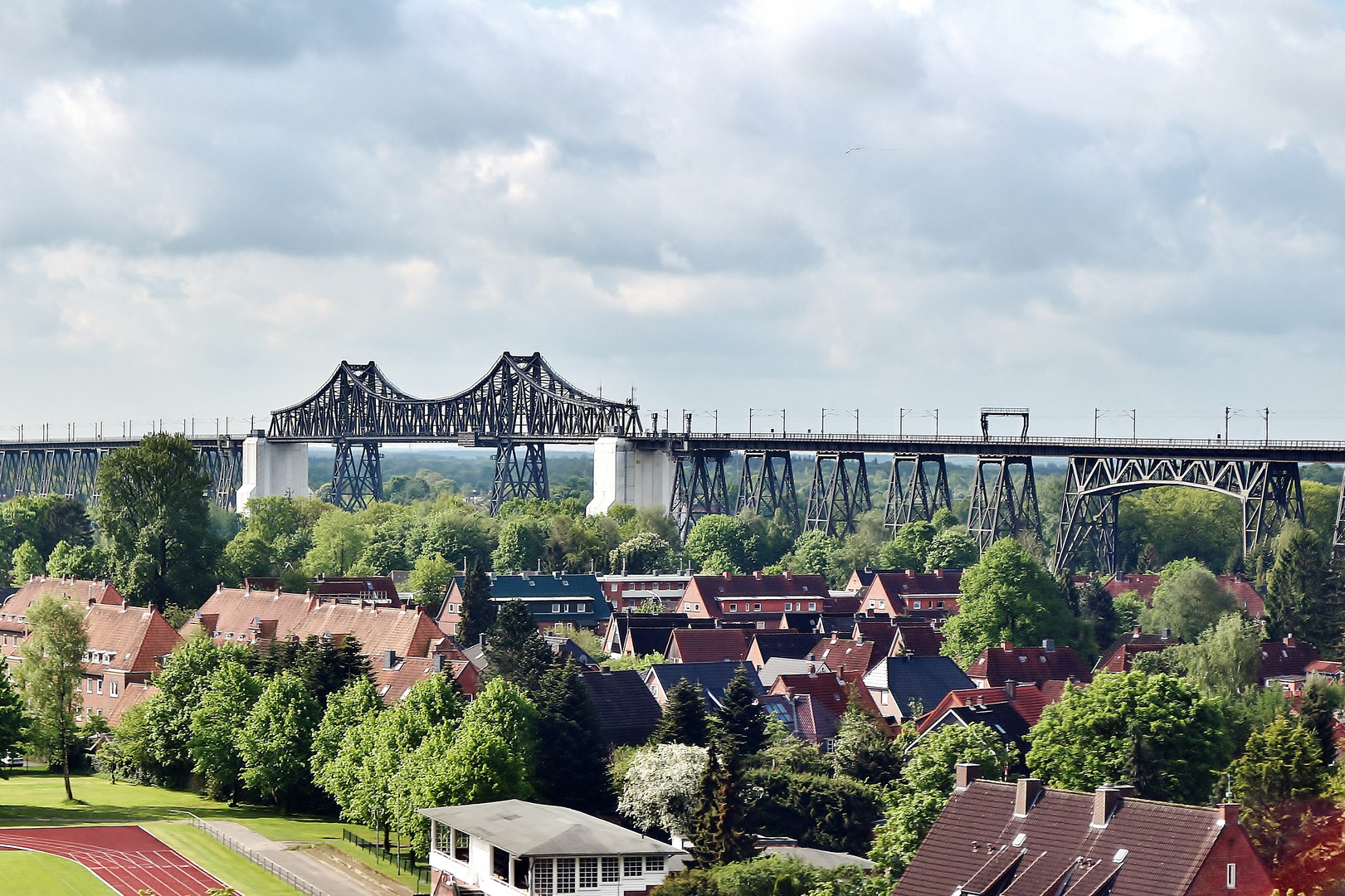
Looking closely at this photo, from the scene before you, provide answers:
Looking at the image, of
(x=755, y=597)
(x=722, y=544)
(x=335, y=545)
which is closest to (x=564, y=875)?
(x=755, y=597)

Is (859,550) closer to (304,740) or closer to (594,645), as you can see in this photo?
(594,645)

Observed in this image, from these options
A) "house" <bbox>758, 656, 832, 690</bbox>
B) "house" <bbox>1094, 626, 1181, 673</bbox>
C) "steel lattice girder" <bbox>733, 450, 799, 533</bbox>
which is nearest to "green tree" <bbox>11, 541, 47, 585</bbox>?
"steel lattice girder" <bbox>733, 450, 799, 533</bbox>

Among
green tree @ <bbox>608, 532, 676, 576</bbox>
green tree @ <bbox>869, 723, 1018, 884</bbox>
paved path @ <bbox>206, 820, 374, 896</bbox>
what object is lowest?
paved path @ <bbox>206, 820, 374, 896</bbox>

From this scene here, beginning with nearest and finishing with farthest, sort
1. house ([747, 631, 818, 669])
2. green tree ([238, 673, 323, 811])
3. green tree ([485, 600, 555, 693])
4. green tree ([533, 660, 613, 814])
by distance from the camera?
green tree ([533, 660, 613, 814]), green tree ([238, 673, 323, 811]), green tree ([485, 600, 555, 693]), house ([747, 631, 818, 669])

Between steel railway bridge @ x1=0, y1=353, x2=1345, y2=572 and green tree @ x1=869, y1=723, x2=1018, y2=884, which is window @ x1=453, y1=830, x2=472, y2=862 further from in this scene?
steel railway bridge @ x1=0, y1=353, x2=1345, y2=572

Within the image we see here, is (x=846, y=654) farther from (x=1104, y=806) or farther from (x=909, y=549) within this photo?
(x=909, y=549)

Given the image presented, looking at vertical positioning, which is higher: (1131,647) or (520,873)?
(1131,647)

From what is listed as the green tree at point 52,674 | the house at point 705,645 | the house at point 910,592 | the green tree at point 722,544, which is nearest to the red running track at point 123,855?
the green tree at point 52,674
